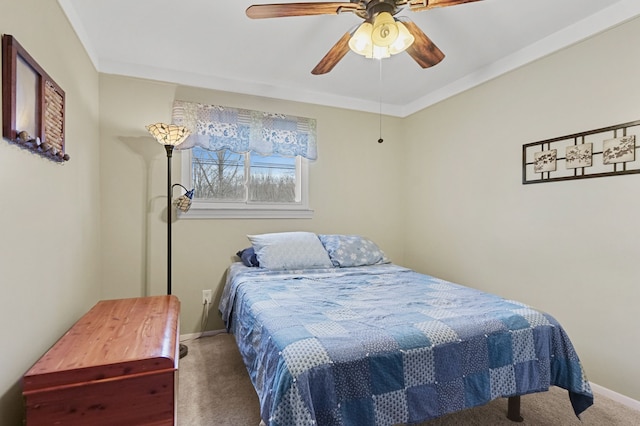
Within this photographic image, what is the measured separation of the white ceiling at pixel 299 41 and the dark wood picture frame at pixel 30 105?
0.72 m

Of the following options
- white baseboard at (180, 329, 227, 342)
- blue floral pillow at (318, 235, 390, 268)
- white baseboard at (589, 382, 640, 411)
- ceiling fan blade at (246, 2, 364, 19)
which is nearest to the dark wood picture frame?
ceiling fan blade at (246, 2, 364, 19)

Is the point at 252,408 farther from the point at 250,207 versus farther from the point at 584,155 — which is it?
the point at 584,155

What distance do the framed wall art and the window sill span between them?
2.01m

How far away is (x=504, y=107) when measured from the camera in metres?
2.65

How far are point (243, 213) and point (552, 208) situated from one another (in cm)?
256

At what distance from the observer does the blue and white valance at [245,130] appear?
2.87 meters

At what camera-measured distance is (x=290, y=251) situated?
273cm

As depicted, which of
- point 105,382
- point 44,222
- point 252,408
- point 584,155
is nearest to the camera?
point 105,382

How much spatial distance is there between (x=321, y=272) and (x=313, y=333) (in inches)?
53.1

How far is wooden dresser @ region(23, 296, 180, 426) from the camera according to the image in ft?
3.65

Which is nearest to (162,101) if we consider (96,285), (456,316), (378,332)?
(96,285)

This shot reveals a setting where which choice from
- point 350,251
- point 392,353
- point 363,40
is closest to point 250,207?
point 350,251

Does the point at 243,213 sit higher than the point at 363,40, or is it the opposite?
the point at 363,40

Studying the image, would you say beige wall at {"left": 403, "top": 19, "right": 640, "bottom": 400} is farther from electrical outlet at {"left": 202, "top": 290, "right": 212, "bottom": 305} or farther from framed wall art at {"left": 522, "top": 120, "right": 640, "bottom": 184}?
electrical outlet at {"left": 202, "top": 290, "right": 212, "bottom": 305}
